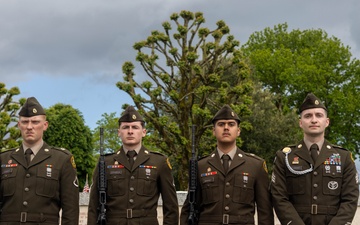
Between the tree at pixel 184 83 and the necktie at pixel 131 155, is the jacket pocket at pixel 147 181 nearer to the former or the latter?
the necktie at pixel 131 155

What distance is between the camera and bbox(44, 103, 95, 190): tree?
35250 mm

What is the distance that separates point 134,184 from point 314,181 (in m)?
2.28

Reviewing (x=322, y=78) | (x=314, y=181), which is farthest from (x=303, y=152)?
(x=322, y=78)

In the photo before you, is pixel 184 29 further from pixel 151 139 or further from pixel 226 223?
pixel 226 223

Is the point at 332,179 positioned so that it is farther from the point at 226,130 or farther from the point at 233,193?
the point at 226,130

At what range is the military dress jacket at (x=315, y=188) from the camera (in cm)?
747

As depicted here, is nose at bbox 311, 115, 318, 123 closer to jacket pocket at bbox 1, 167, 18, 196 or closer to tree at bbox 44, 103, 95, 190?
jacket pocket at bbox 1, 167, 18, 196

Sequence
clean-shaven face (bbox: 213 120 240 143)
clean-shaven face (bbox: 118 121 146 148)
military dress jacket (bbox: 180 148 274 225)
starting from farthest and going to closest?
clean-shaven face (bbox: 118 121 146 148), clean-shaven face (bbox: 213 120 240 143), military dress jacket (bbox: 180 148 274 225)

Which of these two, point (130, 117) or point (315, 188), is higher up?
point (130, 117)

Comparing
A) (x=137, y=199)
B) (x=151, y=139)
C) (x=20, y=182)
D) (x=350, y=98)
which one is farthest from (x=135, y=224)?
(x=350, y=98)

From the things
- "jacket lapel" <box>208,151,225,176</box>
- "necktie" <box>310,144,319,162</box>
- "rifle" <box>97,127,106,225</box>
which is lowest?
"rifle" <box>97,127,106,225</box>

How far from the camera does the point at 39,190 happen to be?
24.6ft

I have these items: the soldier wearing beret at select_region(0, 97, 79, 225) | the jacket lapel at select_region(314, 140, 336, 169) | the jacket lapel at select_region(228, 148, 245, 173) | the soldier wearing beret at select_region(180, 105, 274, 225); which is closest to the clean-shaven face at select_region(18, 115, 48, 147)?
the soldier wearing beret at select_region(0, 97, 79, 225)

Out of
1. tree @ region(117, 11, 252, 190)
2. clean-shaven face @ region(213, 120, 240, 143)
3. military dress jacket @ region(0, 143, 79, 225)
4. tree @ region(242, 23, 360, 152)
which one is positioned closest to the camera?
military dress jacket @ region(0, 143, 79, 225)
